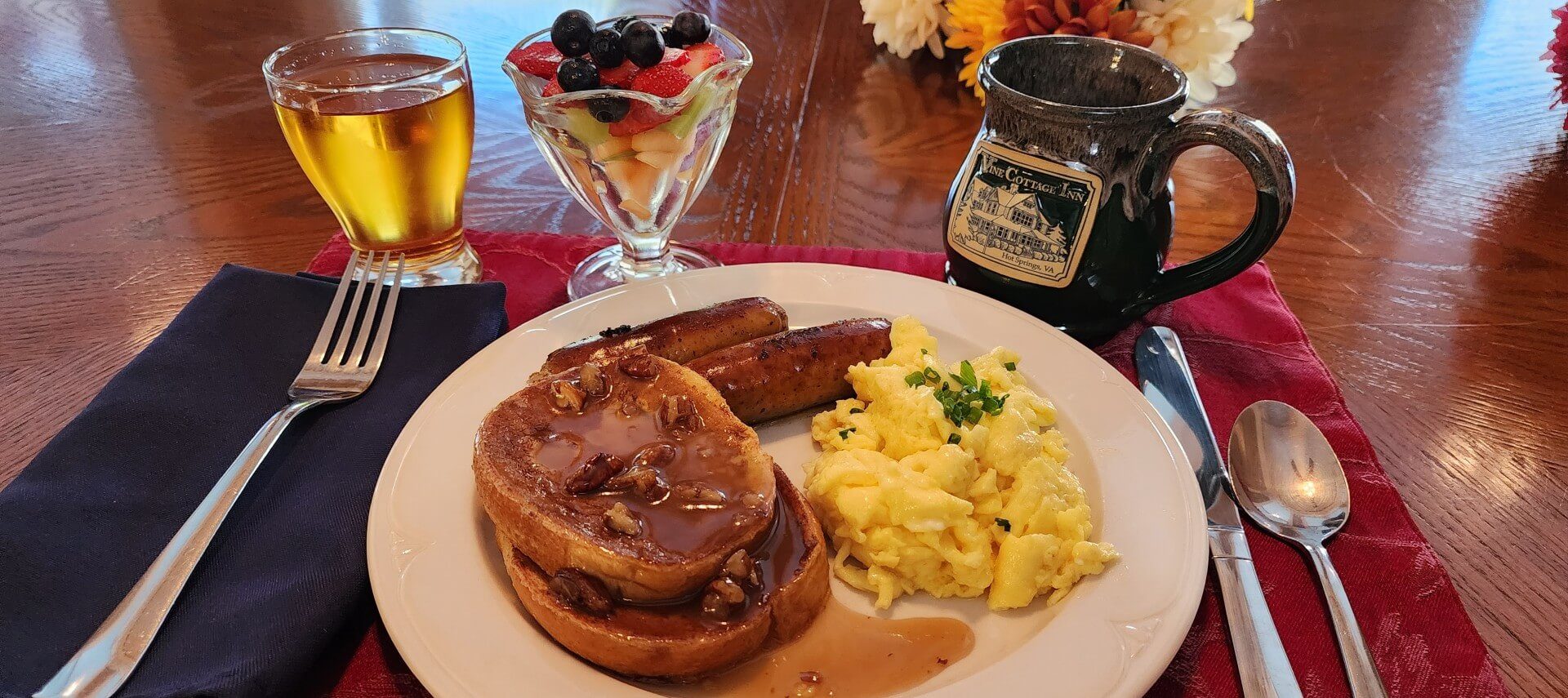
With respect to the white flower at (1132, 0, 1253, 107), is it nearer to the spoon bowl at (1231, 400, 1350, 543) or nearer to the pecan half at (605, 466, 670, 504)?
the spoon bowl at (1231, 400, 1350, 543)

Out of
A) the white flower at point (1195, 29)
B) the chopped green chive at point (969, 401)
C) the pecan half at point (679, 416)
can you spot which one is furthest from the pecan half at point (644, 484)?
the white flower at point (1195, 29)

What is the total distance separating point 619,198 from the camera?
229 cm

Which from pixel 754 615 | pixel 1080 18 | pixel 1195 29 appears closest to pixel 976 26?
pixel 1080 18

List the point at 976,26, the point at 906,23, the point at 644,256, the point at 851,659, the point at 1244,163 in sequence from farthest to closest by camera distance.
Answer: the point at 906,23 → the point at 976,26 → the point at 644,256 → the point at 1244,163 → the point at 851,659

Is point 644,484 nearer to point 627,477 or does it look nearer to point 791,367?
point 627,477

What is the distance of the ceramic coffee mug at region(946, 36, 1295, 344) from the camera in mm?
Answer: 1932

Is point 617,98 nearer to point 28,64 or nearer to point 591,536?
point 591,536

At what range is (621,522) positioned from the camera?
145 centimetres

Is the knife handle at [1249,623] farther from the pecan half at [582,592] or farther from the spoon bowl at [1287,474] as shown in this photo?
the pecan half at [582,592]

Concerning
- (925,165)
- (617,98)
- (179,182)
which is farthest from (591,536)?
(179,182)

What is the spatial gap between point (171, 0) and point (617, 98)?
11.7 ft

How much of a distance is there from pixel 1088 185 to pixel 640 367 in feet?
3.47

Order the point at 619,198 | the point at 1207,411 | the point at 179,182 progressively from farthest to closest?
the point at 179,182 → the point at 619,198 → the point at 1207,411

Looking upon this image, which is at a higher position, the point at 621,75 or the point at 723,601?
the point at 621,75
